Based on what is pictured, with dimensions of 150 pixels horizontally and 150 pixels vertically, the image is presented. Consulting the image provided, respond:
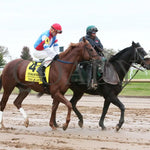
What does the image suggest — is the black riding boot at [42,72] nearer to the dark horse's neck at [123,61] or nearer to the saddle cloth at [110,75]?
the saddle cloth at [110,75]

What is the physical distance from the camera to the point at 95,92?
8500mm

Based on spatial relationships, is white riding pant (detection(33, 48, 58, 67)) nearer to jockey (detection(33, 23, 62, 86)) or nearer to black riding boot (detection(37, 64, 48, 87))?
jockey (detection(33, 23, 62, 86))

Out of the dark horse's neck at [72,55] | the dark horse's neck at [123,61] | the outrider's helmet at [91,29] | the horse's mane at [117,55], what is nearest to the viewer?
the dark horse's neck at [72,55]

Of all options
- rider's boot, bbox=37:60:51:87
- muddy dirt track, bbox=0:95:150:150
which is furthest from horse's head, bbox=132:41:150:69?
rider's boot, bbox=37:60:51:87

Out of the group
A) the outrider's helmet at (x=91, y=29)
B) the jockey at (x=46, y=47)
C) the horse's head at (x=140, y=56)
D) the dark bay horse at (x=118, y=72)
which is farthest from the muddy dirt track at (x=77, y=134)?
the outrider's helmet at (x=91, y=29)

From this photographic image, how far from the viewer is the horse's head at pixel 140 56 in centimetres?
807

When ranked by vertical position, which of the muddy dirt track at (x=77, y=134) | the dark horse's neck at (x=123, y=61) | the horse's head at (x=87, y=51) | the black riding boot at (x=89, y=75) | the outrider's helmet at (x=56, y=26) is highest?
the outrider's helmet at (x=56, y=26)

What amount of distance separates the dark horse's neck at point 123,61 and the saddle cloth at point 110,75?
0.12 meters

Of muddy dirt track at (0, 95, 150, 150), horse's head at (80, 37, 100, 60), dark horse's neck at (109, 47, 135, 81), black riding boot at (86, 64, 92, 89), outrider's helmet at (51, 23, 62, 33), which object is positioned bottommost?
muddy dirt track at (0, 95, 150, 150)

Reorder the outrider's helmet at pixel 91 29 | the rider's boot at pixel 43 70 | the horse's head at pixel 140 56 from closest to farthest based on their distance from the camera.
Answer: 1. the rider's boot at pixel 43 70
2. the horse's head at pixel 140 56
3. the outrider's helmet at pixel 91 29

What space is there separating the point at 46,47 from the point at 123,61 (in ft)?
6.39

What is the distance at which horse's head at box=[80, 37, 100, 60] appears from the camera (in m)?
7.64

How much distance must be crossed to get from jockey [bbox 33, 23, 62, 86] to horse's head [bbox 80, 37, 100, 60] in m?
0.74

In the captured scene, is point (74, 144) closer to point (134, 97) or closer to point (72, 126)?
point (72, 126)
